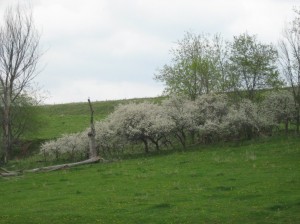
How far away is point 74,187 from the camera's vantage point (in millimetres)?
28141

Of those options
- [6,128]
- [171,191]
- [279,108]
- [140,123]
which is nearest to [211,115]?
[279,108]

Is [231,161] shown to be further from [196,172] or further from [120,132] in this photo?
[120,132]

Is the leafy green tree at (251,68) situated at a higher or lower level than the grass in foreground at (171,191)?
higher

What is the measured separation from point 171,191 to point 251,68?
2934 cm

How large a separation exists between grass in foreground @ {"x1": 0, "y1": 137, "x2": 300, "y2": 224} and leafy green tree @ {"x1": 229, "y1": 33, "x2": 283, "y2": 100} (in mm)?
13308

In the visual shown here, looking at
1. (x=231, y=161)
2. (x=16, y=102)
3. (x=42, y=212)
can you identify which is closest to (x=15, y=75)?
(x=16, y=102)

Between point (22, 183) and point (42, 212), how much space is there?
12.4m

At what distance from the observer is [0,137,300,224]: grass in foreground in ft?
59.6

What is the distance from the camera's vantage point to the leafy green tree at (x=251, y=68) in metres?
49.9

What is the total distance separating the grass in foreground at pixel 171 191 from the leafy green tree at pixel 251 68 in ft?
43.7

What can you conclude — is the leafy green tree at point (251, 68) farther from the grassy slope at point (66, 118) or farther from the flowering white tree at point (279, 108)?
the grassy slope at point (66, 118)

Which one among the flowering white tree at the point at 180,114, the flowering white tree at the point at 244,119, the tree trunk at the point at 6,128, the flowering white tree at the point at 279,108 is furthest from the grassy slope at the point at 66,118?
the flowering white tree at the point at 279,108

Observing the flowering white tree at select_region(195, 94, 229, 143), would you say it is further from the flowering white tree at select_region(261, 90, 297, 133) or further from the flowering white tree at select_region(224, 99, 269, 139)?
the flowering white tree at select_region(261, 90, 297, 133)

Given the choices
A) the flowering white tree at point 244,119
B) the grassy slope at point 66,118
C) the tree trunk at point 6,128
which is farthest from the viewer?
the grassy slope at point 66,118
